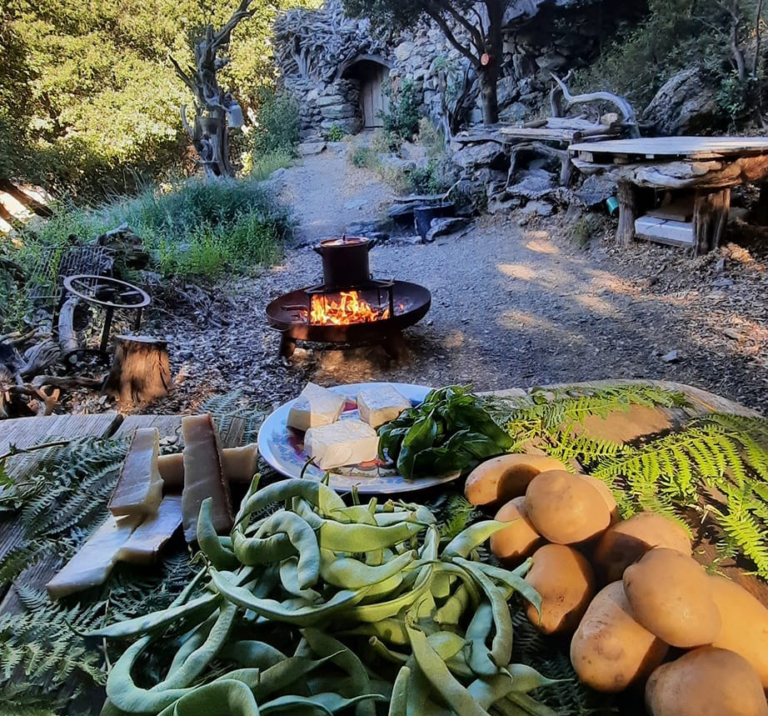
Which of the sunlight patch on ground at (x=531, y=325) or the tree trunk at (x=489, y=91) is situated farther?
the tree trunk at (x=489, y=91)

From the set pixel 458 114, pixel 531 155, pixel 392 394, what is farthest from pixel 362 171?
pixel 392 394

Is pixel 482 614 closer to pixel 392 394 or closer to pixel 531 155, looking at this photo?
pixel 392 394

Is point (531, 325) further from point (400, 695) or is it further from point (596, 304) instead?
point (400, 695)

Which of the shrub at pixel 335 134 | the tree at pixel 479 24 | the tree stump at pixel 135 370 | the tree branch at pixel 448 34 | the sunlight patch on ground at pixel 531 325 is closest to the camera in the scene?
the tree stump at pixel 135 370

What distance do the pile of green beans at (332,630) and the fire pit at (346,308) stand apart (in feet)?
10.6

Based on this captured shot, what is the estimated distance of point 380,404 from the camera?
1.39 meters

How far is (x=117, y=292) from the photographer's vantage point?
17.4 ft

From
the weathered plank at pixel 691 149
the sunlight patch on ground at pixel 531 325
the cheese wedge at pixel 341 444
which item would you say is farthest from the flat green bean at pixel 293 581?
the weathered plank at pixel 691 149

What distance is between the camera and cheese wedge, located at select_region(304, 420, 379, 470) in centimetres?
118

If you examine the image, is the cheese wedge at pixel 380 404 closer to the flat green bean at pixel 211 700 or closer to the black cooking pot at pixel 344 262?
the flat green bean at pixel 211 700

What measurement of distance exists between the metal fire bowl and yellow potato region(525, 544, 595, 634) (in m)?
3.27

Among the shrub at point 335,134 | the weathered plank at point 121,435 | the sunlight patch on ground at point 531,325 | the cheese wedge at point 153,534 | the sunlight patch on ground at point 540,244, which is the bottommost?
the sunlight patch on ground at point 531,325

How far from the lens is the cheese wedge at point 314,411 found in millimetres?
1339

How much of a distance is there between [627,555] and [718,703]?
0.73 feet
